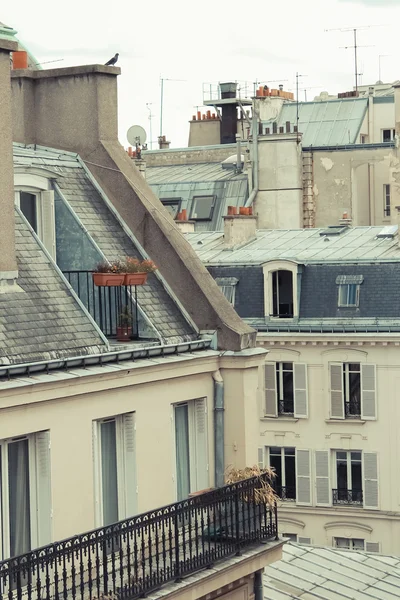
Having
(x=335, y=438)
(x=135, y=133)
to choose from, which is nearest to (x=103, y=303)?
(x=335, y=438)

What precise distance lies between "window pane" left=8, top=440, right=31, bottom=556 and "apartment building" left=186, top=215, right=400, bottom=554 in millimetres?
28026

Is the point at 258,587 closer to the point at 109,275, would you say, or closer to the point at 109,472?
the point at 109,472

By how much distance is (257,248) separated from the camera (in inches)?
1905

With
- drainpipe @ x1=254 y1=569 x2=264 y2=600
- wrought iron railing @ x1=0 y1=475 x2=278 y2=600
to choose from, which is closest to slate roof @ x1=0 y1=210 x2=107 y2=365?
wrought iron railing @ x1=0 y1=475 x2=278 y2=600

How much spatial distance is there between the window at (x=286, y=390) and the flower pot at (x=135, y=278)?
26.5m

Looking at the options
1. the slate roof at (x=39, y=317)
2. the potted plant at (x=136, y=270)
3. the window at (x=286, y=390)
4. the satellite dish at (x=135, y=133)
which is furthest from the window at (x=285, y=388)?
the slate roof at (x=39, y=317)

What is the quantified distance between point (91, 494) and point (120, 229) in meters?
4.26

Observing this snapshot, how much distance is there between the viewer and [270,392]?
4525 cm

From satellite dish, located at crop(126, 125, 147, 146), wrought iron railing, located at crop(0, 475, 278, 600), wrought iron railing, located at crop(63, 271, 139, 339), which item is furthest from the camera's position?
satellite dish, located at crop(126, 125, 147, 146)

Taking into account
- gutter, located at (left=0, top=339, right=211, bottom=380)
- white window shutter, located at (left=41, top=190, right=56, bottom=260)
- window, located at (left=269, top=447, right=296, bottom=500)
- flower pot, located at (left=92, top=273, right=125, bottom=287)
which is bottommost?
window, located at (left=269, top=447, right=296, bottom=500)

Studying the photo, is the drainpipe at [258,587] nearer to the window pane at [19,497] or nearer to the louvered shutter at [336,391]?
the window pane at [19,497]

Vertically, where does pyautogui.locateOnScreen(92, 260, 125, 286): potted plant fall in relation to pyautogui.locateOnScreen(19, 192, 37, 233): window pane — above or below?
below

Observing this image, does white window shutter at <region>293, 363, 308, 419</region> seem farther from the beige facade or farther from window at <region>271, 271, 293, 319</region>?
window at <region>271, 271, 293, 319</region>

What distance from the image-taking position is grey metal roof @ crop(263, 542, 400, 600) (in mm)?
23125
